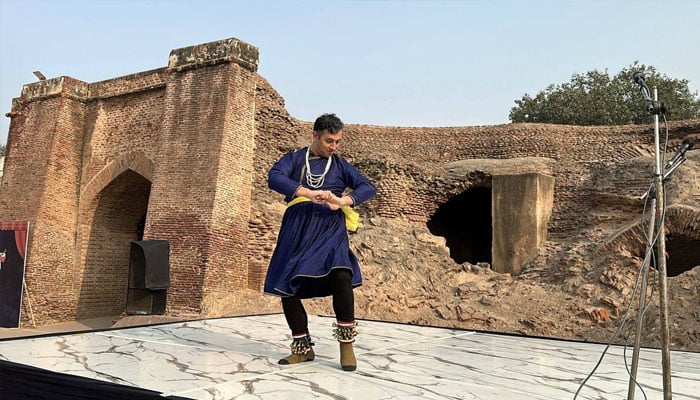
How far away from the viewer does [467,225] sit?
17.5m

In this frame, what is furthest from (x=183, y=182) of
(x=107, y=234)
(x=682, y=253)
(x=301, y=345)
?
(x=682, y=253)

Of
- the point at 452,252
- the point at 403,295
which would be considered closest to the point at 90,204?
the point at 403,295

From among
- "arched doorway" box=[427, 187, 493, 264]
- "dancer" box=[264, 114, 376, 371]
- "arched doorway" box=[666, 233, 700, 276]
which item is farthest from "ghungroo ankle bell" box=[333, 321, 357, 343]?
"arched doorway" box=[666, 233, 700, 276]

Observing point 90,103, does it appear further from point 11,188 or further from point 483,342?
point 483,342

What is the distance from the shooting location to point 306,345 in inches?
143

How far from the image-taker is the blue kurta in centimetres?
352

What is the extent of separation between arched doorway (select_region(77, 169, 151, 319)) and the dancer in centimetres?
1086

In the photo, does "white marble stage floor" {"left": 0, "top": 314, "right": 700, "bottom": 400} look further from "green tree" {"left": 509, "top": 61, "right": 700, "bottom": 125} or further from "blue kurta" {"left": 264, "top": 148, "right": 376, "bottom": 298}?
"green tree" {"left": 509, "top": 61, "right": 700, "bottom": 125}

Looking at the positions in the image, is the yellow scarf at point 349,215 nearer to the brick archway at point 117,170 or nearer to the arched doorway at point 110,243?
the brick archway at point 117,170

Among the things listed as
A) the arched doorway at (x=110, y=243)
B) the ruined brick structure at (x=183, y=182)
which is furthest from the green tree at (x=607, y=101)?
the arched doorway at (x=110, y=243)

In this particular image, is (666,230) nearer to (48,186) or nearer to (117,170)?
(117,170)

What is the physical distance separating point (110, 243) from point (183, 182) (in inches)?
168

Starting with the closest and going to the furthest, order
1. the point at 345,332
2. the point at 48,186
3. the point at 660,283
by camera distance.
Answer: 1. the point at 660,283
2. the point at 345,332
3. the point at 48,186

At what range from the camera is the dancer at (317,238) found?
3.48m
